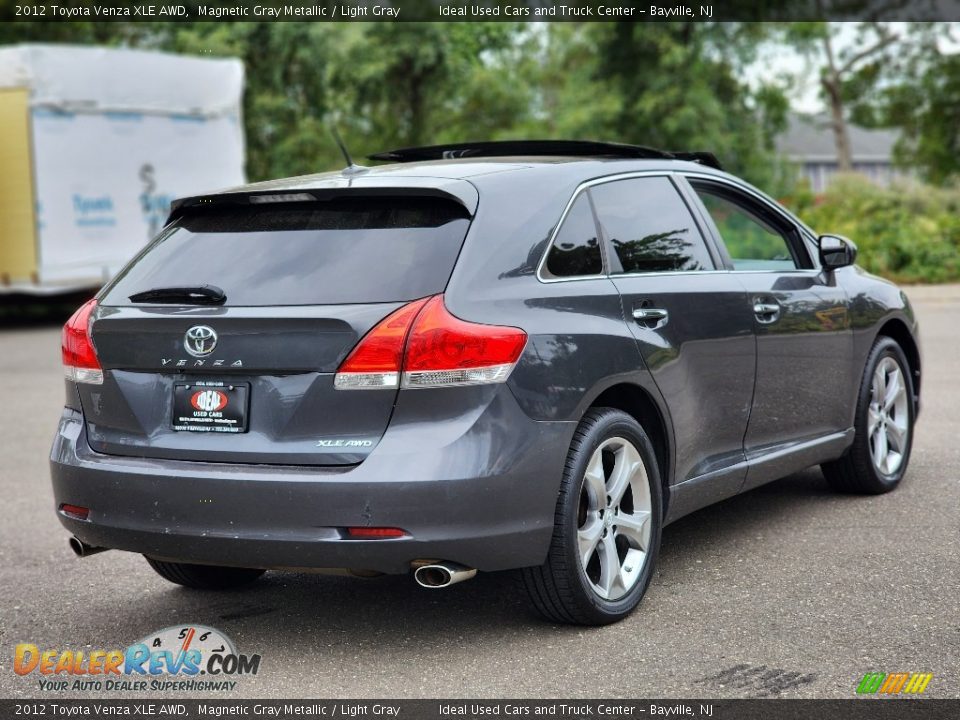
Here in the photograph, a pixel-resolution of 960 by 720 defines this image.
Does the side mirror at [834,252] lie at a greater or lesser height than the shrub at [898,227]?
greater

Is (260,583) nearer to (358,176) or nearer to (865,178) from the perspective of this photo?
(358,176)

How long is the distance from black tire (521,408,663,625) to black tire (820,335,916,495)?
205 cm

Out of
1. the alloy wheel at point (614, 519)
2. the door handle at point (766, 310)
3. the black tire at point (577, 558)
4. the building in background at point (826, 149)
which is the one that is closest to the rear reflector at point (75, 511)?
the black tire at point (577, 558)

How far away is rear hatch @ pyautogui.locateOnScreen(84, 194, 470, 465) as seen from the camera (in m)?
4.00

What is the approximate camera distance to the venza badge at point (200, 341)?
415cm

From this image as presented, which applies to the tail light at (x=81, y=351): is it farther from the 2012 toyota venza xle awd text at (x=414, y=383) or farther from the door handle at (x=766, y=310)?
the door handle at (x=766, y=310)

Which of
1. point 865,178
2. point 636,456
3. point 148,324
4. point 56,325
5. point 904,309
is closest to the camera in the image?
point 148,324

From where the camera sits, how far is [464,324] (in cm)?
398

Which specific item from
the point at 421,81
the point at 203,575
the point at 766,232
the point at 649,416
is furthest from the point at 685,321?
the point at 421,81

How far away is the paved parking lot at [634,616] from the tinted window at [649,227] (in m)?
1.22

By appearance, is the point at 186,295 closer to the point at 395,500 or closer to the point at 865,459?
the point at 395,500

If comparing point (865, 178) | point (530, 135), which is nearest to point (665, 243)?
point (865, 178)

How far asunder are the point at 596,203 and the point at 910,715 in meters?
2.12

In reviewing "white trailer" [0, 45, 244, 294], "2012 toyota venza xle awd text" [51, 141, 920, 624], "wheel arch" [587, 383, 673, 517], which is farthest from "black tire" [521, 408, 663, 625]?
"white trailer" [0, 45, 244, 294]
